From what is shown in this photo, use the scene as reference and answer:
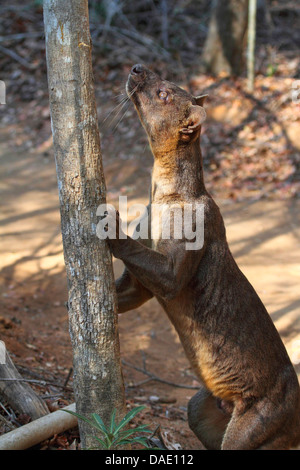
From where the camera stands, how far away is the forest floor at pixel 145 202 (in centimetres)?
529

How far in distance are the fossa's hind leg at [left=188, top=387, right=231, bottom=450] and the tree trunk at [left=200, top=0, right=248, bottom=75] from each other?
32.7 feet

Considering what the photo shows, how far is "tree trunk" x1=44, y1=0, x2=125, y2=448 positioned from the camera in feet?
9.55

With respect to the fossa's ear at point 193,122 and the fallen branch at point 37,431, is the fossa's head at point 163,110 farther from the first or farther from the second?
the fallen branch at point 37,431

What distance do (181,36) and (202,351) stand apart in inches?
504

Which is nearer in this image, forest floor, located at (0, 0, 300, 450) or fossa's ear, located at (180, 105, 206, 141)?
fossa's ear, located at (180, 105, 206, 141)

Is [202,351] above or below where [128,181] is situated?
below

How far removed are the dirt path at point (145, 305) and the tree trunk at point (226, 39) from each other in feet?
13.9

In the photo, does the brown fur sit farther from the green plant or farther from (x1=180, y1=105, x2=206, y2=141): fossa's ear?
the green plant

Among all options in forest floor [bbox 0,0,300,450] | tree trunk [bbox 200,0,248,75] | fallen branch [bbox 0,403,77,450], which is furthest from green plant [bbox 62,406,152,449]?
tree trunk [bbox 200,0,248,75]

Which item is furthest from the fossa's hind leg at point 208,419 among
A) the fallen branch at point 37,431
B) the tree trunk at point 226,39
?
the tree trunk at point 226,39

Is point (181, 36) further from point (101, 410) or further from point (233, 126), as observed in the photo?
point (101, 410)

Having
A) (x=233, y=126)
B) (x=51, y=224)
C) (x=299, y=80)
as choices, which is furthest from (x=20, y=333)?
(x=299, y=80)

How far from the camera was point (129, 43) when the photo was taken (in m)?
14.1

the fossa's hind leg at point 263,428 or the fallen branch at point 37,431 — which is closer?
the fallen branch at point 37,431
